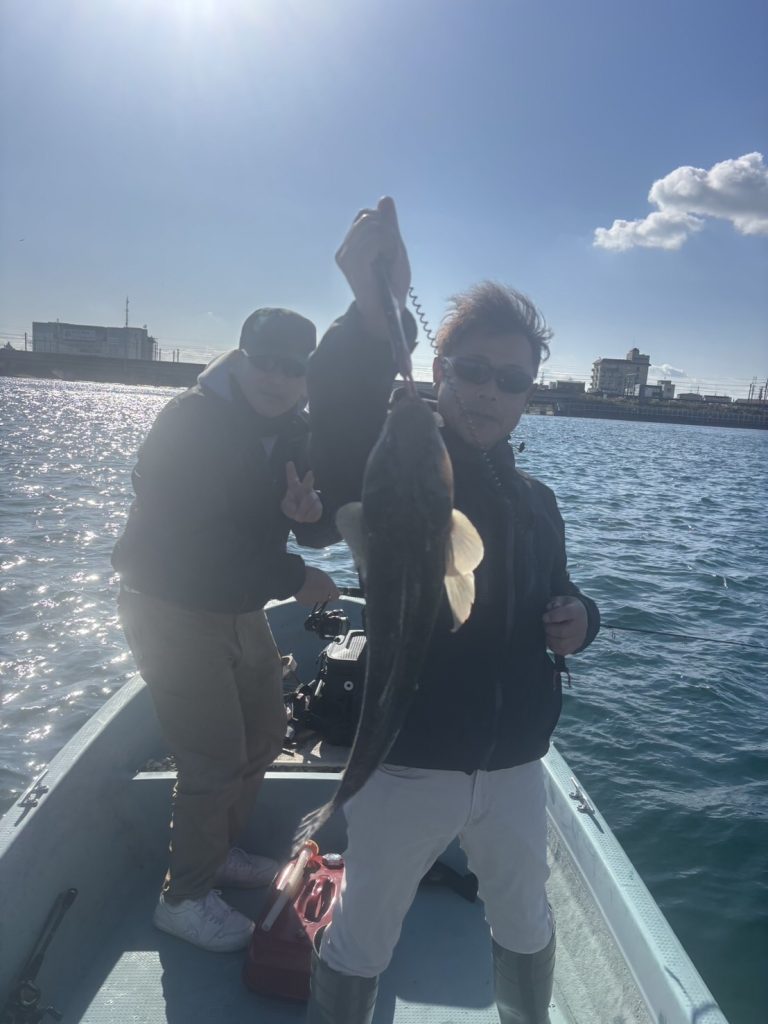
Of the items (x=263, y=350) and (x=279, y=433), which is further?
(x=279, y=433)

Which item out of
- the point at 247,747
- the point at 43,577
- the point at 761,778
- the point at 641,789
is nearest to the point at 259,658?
the point at 247,747

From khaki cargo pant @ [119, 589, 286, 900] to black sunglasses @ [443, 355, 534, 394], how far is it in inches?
88.5

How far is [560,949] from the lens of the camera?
4309 mm

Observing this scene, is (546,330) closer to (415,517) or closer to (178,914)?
(415,517)

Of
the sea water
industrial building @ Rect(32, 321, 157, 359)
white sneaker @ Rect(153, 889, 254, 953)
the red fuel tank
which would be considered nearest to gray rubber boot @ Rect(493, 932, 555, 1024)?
the red fuel tank

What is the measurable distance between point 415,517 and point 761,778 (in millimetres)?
8189

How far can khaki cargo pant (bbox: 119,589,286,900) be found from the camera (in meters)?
4.05

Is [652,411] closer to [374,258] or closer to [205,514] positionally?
[205,514]

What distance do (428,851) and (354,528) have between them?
1.45m

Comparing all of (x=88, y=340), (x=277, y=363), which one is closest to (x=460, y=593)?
(x=277, y=363)

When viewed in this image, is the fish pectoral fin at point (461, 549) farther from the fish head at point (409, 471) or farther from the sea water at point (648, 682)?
the sea water at point (648, 682)

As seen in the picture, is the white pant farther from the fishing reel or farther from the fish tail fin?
the fishing reel

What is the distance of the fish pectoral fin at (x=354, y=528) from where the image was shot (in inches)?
95.5

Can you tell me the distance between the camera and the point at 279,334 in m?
4.02
